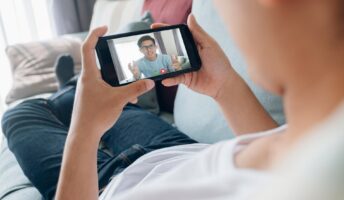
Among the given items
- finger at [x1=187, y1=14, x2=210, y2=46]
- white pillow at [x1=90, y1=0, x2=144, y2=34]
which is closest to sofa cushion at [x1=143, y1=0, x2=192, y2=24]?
white pillow at [x1=90, y1=0, x2=144, y2=34]

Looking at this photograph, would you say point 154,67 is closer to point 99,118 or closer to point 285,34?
point 99,118

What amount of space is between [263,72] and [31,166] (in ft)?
2.61

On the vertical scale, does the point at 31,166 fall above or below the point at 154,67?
below

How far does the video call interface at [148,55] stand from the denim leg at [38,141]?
311 mm

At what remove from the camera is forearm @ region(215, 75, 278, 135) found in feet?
2.23

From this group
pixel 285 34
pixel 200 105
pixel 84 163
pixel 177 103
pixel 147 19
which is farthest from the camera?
pixel 147 19

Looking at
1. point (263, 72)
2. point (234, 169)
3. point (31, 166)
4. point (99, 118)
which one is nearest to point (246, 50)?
point (263, 72)

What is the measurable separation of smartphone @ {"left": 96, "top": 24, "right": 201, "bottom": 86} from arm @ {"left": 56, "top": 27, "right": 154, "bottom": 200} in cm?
3

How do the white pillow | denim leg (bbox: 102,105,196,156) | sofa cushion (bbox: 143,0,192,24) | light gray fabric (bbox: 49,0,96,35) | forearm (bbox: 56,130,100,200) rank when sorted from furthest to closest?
light gray fabric (bbox: 49,0,96,35), the white pillow, sofa cushion (bbox: 143,0,192,24), denim leg (bbox: 102,105,196,156), forearm (bbox: 56,130,100,200)

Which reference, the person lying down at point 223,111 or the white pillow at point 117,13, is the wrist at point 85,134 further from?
the white pillow at point 117,13

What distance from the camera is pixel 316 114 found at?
0.30 m

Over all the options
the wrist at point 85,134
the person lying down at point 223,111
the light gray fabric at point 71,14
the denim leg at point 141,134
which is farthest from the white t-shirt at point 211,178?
the light gray fabric at point 71,14

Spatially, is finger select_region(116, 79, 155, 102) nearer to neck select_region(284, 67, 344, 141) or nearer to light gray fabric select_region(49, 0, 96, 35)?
neck select_region(284, 67, 344, 141)

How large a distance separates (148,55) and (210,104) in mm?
240
